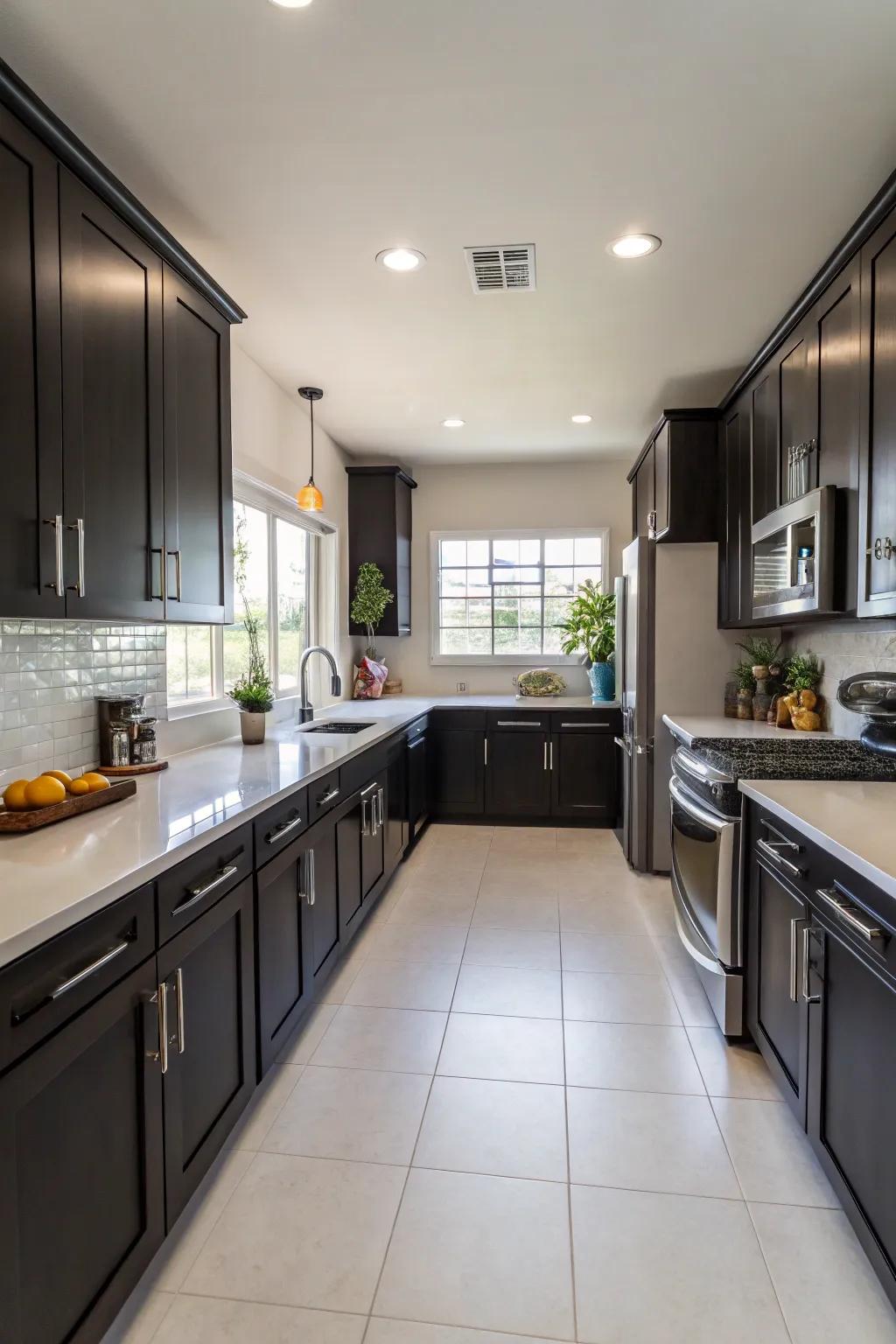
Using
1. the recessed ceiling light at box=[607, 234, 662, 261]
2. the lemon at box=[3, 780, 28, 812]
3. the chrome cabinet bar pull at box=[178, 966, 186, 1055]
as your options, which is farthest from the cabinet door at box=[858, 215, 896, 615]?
the lemon at box=[3, 780, 28, 812]

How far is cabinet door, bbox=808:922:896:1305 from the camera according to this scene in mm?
1372

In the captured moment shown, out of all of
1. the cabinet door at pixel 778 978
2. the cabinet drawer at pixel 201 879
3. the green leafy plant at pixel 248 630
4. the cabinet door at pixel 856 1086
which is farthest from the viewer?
the green leafy plant at pixel 248 630

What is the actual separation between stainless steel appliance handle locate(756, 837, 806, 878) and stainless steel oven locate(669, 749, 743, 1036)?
18 centimetres

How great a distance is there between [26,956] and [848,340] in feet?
8.98

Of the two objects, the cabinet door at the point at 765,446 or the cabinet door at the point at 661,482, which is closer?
the cabinet door at the point at 765,446

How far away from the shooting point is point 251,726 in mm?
3178

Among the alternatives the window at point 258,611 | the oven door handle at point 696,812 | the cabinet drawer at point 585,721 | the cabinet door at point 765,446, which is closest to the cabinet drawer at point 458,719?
the cabinet drawer at point 585,721

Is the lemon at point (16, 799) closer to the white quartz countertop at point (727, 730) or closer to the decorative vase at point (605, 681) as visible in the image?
the white quartz countertop at point (727, 730)

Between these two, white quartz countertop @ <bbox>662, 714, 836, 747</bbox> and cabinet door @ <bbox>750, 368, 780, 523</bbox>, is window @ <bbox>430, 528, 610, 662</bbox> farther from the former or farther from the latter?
cabinet door @ <bbox>750, 368, 780, 523</bbox>

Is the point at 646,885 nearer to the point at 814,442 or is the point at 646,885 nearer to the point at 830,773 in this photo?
the point at 830,773

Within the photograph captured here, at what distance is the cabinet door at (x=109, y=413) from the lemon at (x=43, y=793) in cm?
40

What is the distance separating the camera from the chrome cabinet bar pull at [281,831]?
6.86 feet

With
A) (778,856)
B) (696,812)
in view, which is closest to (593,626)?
(696,812)

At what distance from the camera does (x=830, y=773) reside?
229cm
